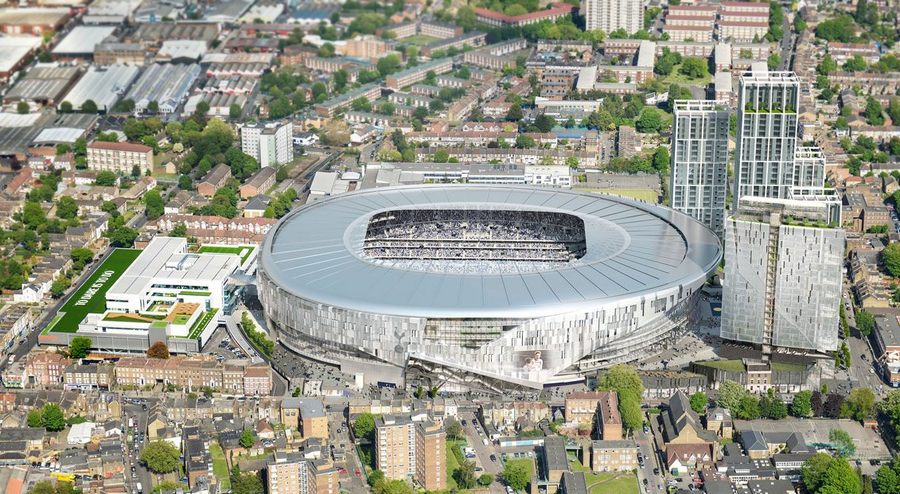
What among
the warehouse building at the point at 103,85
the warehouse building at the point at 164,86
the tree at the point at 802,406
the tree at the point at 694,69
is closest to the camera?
the tree at the point at 802,406

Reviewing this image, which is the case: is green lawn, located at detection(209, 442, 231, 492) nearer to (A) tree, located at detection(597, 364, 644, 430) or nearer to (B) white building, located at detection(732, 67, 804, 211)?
(A) tree, located at detection(597, 364, 644, 430)

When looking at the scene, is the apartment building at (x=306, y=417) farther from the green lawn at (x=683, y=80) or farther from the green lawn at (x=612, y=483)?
the green lawn at (x=683, y=80)

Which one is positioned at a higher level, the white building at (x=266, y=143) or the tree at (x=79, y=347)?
the white building at (x=266, y=143)

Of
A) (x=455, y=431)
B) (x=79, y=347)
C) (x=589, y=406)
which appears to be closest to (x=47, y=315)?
(x=79, y=347)

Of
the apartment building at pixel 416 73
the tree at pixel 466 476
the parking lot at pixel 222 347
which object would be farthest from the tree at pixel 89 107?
the tree at pixel 466 476

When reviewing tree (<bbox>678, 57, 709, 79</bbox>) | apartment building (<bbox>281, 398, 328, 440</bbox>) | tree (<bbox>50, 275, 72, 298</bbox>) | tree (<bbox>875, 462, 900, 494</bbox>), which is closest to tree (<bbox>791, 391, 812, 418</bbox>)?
tree (<bbox>875, 462, 900, 494</bbox>)

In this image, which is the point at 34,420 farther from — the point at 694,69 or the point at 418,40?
the point at 418,40

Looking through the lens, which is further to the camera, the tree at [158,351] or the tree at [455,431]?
the tree at [158,351]
